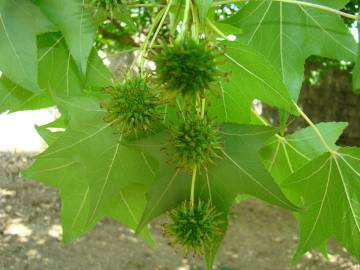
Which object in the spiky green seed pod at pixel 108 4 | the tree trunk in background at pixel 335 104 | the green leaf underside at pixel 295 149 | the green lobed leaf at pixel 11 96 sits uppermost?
the spiky green seed pod at pixel 108 4

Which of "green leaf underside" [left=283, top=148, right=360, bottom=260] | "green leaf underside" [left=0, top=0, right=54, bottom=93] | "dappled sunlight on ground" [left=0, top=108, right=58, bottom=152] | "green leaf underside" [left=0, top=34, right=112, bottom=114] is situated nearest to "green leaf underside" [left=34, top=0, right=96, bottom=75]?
"green leaf underside" [left=0, top=0, right=54, bottom=93]

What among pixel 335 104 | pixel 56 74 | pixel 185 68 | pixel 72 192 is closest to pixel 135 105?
pixel 185 68

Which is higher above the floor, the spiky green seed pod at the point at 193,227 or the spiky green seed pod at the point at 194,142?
the spiky green seed pod at the point at 194,142

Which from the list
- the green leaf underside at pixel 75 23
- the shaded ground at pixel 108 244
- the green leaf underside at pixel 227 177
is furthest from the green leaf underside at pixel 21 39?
the shaded ground at pixel 108 244

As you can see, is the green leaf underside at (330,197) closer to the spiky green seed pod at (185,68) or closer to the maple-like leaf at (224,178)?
the maple-like leaf at (224,178)

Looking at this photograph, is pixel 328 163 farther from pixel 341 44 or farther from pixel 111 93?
pixel 111 93
